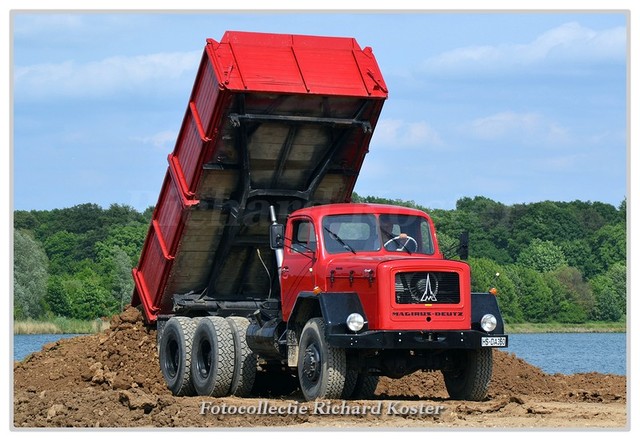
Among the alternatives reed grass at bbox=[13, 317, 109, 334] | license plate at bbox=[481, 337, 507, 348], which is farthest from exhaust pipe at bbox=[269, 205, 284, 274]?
reed grass at bbox=[13, 317, 109, 334]

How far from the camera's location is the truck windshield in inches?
621

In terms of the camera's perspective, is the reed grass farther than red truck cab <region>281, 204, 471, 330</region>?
Yes

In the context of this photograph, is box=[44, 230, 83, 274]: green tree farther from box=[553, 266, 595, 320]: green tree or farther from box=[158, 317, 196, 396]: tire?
box=[158, 317, 196, 396]: tire

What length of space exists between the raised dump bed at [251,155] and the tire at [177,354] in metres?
0.53

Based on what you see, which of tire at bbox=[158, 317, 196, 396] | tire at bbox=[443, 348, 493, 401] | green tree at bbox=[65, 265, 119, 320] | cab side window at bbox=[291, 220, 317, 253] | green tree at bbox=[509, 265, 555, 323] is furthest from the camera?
green tree at bbox=[509, 265, 555, 323]

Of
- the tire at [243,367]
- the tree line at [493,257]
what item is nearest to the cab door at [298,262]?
the tire at [243,367]

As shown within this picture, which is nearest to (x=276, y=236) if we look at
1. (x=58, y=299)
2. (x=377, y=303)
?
(x=377, y=303)

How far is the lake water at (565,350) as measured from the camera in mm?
28391

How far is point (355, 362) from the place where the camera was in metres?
15.1

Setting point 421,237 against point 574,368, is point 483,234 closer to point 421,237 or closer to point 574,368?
point 574,368

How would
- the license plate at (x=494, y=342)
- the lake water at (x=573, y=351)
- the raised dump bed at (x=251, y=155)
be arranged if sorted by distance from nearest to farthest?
the license plate at (x=494, y=342)
the raised dump bed at (x=251, y=155)
the lake water at (x=573, y=351)

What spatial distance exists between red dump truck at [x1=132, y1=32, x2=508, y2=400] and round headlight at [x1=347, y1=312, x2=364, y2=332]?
0.7 inches

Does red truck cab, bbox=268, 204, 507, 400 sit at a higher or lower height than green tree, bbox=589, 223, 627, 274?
lower

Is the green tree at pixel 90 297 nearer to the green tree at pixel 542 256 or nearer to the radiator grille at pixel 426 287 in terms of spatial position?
the green tree at pixel 542 256
